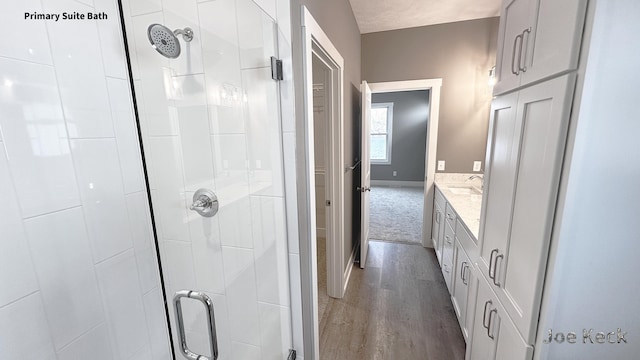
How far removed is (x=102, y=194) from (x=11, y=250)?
298 mm

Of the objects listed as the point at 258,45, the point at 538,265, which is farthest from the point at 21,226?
the point at 538,265

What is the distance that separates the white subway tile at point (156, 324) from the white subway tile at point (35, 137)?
2.02ft

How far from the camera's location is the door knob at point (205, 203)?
109 centimetres

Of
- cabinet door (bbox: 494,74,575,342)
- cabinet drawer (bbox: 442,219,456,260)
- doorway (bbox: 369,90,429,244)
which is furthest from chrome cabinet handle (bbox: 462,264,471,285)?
doorway (bbox: 369,90,429,244)

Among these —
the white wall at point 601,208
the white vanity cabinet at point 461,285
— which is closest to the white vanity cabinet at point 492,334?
the white wall at point 601,208

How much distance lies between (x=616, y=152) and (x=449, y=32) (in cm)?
276

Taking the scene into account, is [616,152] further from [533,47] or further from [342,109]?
[342,109]

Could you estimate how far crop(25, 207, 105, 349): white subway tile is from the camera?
33.5 inches

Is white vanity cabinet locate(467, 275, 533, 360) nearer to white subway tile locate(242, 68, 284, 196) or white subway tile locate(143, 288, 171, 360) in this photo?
white subway tile locate(242, 68, 284, 196)

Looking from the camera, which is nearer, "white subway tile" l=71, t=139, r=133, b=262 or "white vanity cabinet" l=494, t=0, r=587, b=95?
"white vanity cabinet" l=494, t=0, r=587, b=95

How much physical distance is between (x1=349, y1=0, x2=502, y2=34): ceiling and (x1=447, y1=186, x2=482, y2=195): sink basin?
1895mm

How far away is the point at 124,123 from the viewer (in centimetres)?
109

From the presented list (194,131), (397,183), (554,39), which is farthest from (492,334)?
(397,183)

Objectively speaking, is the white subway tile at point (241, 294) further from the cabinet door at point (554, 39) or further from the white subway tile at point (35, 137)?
the cabinet door at point (554, 39)
